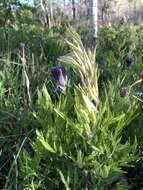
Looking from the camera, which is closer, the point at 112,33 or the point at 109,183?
the point at 109,183

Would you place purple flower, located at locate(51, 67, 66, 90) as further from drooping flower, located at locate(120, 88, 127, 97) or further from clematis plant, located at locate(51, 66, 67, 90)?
drooping flower, located at locate(120, 88, 127, 97)

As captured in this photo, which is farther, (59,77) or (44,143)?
(59,77)

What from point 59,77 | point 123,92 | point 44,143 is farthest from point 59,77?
point 44,143

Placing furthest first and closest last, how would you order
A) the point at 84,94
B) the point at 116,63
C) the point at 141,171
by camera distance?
1. the point at 116,63
2. the point at 141,171
3. the point at 84,94

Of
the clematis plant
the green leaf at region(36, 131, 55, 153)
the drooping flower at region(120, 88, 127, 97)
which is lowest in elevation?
the green leaf at region(36, 131, 55, 153)

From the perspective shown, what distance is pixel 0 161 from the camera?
1.68 m

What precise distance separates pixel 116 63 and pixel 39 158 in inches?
51.2

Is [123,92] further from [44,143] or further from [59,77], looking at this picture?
[44,143]

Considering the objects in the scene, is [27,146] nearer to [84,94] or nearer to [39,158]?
[39,158]

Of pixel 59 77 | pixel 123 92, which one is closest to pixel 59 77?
pixel 59 77

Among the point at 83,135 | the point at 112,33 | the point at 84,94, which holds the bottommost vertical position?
the point at 112,33

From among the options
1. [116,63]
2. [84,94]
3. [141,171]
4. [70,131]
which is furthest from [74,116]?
[116,63]

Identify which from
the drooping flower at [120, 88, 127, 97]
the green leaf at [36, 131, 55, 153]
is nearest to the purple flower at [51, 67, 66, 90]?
the drooping flower at [120, 88, 127, 97]

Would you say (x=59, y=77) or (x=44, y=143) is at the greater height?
(x=59, y=77)
